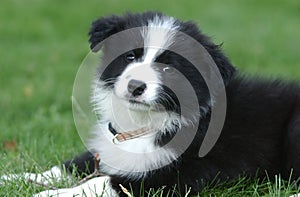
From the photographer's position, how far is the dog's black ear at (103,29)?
15.7 feet

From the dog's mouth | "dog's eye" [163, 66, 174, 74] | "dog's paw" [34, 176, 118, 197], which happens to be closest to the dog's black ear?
"dog's eye" [163, 66, 174, 74]

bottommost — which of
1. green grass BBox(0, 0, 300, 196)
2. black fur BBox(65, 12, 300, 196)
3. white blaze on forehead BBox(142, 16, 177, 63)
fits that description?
green grass BBox(0, 0, 300, 196)

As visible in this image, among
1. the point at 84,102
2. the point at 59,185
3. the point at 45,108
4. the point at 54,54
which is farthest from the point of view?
the point at 54,54

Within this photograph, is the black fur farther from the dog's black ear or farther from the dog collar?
the dog collar

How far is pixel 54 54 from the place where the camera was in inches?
402

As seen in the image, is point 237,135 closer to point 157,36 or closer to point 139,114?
point 139,114

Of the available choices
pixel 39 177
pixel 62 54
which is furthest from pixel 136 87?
pixel 62 54

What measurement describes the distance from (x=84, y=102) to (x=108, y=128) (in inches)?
44.9

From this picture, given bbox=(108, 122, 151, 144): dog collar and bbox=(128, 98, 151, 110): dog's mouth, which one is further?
bbox=(108, 122, 151, 144): dog collar

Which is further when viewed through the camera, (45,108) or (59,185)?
(45,108)

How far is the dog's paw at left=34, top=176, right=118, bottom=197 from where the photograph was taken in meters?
4.39

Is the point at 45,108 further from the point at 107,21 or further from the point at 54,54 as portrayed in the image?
the point at 107,21

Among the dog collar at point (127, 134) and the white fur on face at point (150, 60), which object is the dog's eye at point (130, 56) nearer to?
the white fur on face at point (150, 60)

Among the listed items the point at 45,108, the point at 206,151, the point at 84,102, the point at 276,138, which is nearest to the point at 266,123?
the point at 276,138
